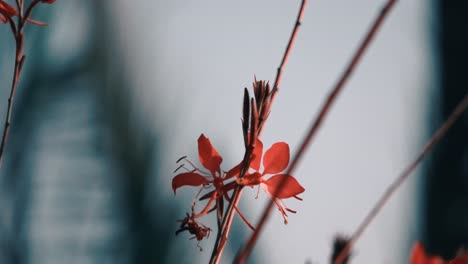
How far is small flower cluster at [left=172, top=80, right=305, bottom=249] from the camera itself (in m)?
→ 0.23

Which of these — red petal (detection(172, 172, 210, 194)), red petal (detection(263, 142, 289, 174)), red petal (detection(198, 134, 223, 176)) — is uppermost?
red petal (detection(263, 142, 289, 174))

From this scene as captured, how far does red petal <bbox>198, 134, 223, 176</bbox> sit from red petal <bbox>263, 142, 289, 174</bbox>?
0.06 feet

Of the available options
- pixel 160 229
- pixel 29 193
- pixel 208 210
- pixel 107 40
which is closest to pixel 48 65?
pixel 107 40

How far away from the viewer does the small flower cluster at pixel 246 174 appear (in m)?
0.23

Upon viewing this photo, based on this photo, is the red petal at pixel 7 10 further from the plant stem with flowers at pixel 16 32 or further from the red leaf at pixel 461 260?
the red leaf at pixel 461 260

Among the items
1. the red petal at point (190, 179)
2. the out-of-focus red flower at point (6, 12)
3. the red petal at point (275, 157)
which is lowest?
the red petal at point (190, 179)

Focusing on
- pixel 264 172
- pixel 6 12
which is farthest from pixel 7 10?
pixel 264 172

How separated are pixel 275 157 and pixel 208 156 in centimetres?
2

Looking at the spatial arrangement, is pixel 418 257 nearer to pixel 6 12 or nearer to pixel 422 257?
pixel 422 257

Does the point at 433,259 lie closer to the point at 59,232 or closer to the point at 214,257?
the point at 214,257

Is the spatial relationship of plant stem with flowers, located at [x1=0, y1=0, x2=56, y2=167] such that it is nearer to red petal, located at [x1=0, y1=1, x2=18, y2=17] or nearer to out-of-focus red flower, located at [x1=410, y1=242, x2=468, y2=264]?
red petal, located at [x1=0, y1=1, x2=18, y2=17]

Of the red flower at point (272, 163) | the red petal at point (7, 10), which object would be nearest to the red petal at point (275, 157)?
the red flower at point (272, 163)

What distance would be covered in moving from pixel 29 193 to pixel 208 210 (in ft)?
3.75

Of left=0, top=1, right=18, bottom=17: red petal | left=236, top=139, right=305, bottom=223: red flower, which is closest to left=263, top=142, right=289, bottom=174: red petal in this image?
left=236, top=139, right=305, bottom=223: red flower
